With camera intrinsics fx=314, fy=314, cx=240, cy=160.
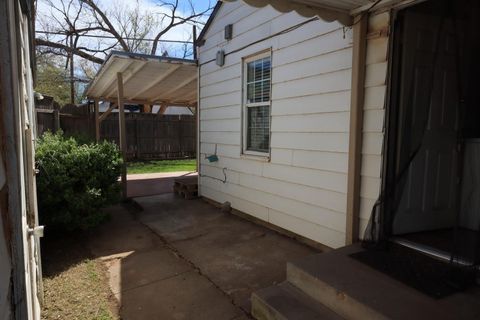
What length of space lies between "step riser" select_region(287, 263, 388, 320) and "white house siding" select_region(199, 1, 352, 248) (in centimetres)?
105

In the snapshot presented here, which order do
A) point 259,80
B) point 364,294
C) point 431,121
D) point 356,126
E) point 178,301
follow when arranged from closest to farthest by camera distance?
1. point 364,294
2. point 178,301
3. point 431,121
4. point 356,126
5. point 259,80

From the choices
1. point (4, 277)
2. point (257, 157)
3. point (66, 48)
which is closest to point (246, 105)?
point (257, 157)

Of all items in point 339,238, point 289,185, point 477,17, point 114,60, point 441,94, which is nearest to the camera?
point 477,17

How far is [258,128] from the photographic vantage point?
15.7ft

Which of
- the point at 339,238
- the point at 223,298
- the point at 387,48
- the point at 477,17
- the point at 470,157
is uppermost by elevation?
the point at 477,17

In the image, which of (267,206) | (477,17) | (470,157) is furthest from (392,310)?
(267,206)

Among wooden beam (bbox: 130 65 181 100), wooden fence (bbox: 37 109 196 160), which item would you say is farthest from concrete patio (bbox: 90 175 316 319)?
wooden fence (bbox: 37 109 196 160)

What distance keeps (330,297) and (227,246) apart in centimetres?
183

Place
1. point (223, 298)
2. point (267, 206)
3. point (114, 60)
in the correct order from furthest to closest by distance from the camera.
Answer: point (114, 60) < point (267, 206) < point (223, 298)

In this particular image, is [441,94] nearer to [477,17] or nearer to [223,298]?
[477,17]

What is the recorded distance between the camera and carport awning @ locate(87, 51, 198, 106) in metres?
5.38

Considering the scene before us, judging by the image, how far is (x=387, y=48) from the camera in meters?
A: 2.81

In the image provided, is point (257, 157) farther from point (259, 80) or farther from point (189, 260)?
point (189, 260)

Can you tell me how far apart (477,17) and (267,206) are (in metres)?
3.13
